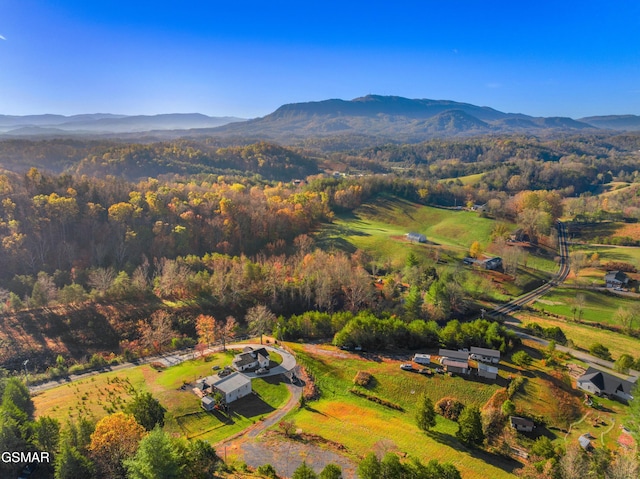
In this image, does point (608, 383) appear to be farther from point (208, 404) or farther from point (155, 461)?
point (155, 461)

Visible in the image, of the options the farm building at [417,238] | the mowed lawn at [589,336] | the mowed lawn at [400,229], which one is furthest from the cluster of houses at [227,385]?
the farm building at [417,238]

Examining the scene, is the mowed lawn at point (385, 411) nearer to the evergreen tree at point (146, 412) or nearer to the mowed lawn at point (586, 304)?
the evergreen tree at point (146, 412)

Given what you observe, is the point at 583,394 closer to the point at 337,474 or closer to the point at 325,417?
the point at 325,417

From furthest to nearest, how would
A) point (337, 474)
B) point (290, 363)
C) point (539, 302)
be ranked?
1. point (539, 302)
2. point (290, 363)
3. point (337, 474)

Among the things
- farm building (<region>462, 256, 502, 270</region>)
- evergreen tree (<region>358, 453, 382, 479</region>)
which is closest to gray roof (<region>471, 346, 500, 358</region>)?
evergreen tree (<region>358, 453, 382, 479</region>)

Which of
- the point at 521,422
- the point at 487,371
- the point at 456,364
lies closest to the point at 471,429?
the point at 521,422

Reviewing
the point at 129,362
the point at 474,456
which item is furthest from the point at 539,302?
the point at 129,362

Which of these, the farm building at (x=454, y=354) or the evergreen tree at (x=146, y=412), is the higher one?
the evergreen tree at (x=146, y=412)

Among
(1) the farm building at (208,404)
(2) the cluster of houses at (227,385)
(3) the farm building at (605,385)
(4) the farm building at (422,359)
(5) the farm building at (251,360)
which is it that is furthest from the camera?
(4) the farm building at (422,359)
